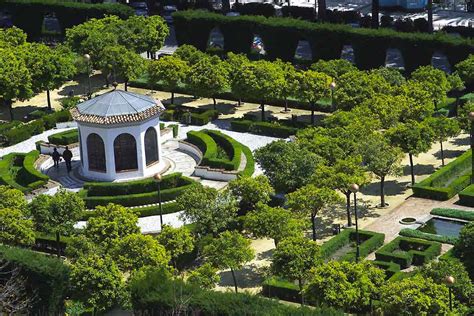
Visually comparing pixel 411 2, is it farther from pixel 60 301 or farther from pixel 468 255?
pixel 60 301

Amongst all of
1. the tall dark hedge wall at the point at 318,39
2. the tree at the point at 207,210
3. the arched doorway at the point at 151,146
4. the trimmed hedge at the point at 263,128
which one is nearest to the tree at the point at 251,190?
the tree at the point at 207,210

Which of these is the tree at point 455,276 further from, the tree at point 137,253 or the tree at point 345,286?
the tree at point 137,253

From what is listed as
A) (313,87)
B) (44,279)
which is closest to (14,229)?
(44,279)

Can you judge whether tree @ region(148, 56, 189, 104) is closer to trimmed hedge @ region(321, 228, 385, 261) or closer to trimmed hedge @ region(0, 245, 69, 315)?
trimmed hedge @ region(321, 228, 385, 261)

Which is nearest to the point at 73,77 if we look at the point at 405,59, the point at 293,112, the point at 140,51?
the point at 140,51

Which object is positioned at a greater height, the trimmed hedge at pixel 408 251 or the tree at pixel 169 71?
the tree at pixel 169 71

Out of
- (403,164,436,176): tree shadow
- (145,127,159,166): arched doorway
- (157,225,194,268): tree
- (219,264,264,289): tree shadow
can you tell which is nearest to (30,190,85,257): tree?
(157,225,194,268): tree
